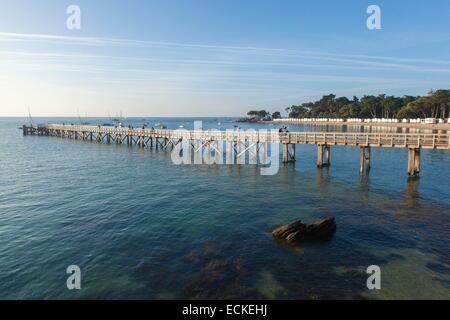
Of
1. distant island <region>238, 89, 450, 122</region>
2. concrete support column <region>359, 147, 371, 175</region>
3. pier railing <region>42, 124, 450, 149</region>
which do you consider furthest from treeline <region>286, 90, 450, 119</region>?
concrete support column <region>359, 147, 371, 175</region>

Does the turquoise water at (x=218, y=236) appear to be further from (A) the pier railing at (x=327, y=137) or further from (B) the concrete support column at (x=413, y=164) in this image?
(A) the pier railing at (x=327, y=137)

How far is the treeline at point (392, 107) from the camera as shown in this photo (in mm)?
95512

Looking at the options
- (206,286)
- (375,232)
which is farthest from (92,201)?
(375,232)

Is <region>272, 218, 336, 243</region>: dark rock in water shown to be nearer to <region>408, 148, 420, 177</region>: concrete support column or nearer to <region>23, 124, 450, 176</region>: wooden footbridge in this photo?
<region>23, 124, 450, 176</region>: wooden footbridge

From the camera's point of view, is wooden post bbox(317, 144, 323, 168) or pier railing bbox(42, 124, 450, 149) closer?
pier railing bbox(42, 124, 450, 149)

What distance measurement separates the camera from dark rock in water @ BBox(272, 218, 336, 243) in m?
16.3

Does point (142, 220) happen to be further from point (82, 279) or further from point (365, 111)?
point (365, 111)

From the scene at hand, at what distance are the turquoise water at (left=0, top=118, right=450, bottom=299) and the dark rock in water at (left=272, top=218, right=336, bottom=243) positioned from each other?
1.93 feet

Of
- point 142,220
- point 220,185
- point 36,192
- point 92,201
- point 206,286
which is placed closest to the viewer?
point 206,286

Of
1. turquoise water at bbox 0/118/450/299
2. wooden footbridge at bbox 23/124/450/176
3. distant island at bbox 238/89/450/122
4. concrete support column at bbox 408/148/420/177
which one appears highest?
distant island at bbox 238/89/450/122

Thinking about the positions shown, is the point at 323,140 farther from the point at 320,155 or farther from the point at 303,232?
the point at 303,232

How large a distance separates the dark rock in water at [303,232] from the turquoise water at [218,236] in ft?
1.93
